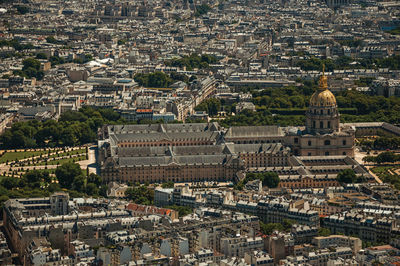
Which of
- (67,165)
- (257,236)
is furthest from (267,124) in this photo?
(257,236)

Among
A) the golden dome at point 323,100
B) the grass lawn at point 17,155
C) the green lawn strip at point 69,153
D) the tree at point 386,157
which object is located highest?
the golden dome at point 323,100

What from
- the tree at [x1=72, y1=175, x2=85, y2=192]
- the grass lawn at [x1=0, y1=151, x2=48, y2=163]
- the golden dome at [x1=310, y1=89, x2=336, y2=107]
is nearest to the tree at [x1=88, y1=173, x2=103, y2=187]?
the tree at [x1=72, y1=175, x2=85, y2=192]

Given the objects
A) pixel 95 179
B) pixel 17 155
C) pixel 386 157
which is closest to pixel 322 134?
pixel 386 157

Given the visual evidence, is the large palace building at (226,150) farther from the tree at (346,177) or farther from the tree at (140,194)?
the tree at (140,194)

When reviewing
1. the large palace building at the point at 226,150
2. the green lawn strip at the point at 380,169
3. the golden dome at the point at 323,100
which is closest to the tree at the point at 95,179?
the large palace building at the point at 226,150

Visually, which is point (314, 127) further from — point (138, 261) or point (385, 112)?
point (138, 261)

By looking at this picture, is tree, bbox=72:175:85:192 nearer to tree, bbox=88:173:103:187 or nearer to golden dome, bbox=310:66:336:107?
tree, bbox=88:173:103:187

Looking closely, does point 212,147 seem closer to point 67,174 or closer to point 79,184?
point 67,174
